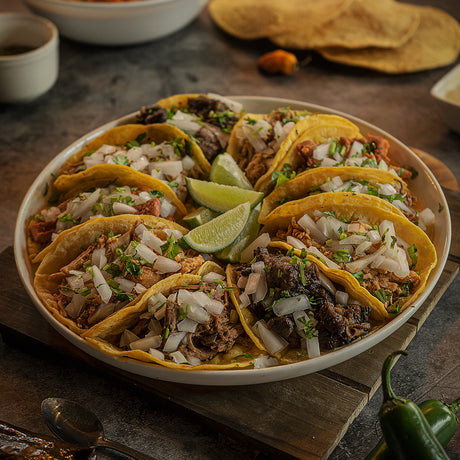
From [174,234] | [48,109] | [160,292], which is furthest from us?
[48,109]

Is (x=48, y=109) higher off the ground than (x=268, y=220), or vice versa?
(x=268, y=220)

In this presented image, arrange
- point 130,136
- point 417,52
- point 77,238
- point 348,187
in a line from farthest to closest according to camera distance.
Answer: point 417,52 → point 130,136 → point 348,187 → point 77,238

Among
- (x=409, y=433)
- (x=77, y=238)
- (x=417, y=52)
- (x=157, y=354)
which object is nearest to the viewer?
(x=409, y=433)

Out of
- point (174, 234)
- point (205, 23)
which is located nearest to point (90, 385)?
point (174, 234)

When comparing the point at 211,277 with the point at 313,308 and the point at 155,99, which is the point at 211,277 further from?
the point at 155,99

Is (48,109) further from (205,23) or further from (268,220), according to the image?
(268,220)

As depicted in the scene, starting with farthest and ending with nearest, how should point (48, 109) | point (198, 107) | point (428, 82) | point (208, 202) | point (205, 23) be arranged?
1. point (205, 23)
2. point (428, 82)
3. point (48, 109)
4. point (198, 107)
5. point (208, 202)

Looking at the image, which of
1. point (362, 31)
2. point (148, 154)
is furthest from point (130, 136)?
point (362, 31)

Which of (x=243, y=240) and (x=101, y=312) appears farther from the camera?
(x=243, y=240)
